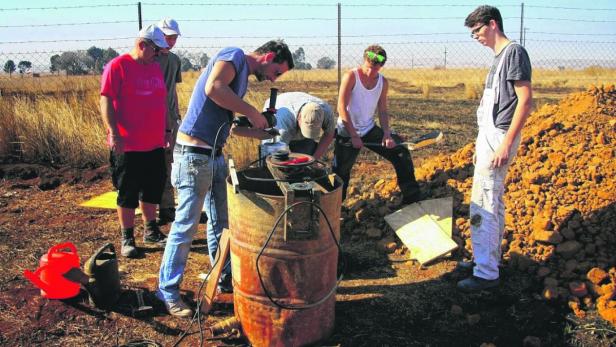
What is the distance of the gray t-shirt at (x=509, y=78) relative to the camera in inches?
133

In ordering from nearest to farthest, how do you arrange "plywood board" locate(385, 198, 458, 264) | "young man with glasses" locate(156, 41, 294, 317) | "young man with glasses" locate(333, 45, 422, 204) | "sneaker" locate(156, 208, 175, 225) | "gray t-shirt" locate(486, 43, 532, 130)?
1. "young man with glasses" locate(156, 41, 294, 317)
2. "gray t-shirt" locate(486, 43, 532, 130)
3. "plywood board" locate(385, 198, 458, 264)
4. "young man with glasses" locate(333, 45, 422, 204)
5. "sneaker" locate(156, 208, 175, 225)

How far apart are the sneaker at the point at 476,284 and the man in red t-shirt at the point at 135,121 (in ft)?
8.62

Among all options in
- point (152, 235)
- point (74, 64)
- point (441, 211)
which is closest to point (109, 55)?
point (74, 64)

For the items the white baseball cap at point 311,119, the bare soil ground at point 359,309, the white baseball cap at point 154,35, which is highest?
the white baseball cap at point 154,35

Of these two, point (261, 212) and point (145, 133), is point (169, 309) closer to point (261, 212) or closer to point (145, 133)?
point (261, 212)

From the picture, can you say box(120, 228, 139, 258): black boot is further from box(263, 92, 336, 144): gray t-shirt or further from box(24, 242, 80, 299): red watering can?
box(263, 92, 336, 144): gray t-shirt

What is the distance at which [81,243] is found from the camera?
4953 mm

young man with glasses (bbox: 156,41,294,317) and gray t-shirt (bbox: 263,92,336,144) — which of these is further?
gray t-shirt (bbox: 263,92,336,144)

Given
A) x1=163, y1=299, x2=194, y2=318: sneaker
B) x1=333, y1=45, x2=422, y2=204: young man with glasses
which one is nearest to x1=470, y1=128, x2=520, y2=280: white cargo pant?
x1=333, y1=45, x2=422, y2=204: young man with glasses

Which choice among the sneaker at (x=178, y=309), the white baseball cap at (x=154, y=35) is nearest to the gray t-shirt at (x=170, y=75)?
the white baseball cap at (x=154, y=35)

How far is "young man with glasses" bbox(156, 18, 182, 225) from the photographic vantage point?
4602 millimetres

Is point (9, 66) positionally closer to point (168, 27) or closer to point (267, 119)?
point (168, 27)

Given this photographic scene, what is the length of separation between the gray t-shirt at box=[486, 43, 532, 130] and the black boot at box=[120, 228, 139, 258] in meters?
3.07

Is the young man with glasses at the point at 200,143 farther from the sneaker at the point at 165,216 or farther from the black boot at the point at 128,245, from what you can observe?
the sneaker at the point at 165,216
